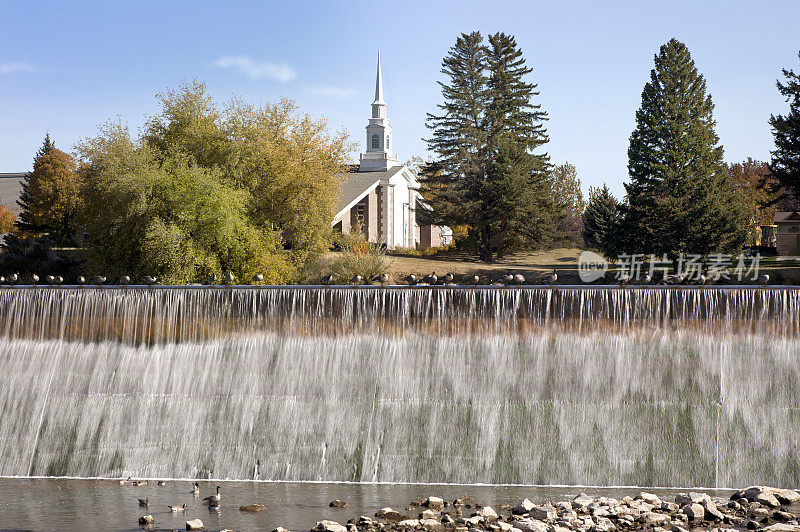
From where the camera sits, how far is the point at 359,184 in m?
60.2

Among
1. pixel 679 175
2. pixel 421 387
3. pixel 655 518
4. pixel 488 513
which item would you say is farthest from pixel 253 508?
pixel 679 175

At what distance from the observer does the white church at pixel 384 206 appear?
191 feet

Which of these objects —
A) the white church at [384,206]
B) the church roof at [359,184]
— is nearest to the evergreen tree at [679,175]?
the white church at [384,206]

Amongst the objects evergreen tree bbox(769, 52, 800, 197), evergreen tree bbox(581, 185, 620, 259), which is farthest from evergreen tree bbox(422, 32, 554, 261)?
evergreen tree bbox(769, 52, 800, 197)

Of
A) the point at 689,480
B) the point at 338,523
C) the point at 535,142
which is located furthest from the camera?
the point at 535,142

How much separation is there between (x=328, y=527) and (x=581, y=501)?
Result: 16.6 feet

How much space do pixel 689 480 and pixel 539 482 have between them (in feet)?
11.3

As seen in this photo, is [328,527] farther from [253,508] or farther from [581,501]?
[581,501]

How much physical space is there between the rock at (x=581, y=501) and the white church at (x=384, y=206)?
38.8 metres

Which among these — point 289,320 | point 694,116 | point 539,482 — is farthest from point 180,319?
point 694,116

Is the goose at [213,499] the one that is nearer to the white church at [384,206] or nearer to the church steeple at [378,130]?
the white church at [384,206]

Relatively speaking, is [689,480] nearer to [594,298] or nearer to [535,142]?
[594,298]

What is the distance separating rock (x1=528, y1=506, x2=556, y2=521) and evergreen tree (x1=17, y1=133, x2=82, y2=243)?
52332 mm

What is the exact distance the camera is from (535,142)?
54.6 metres
